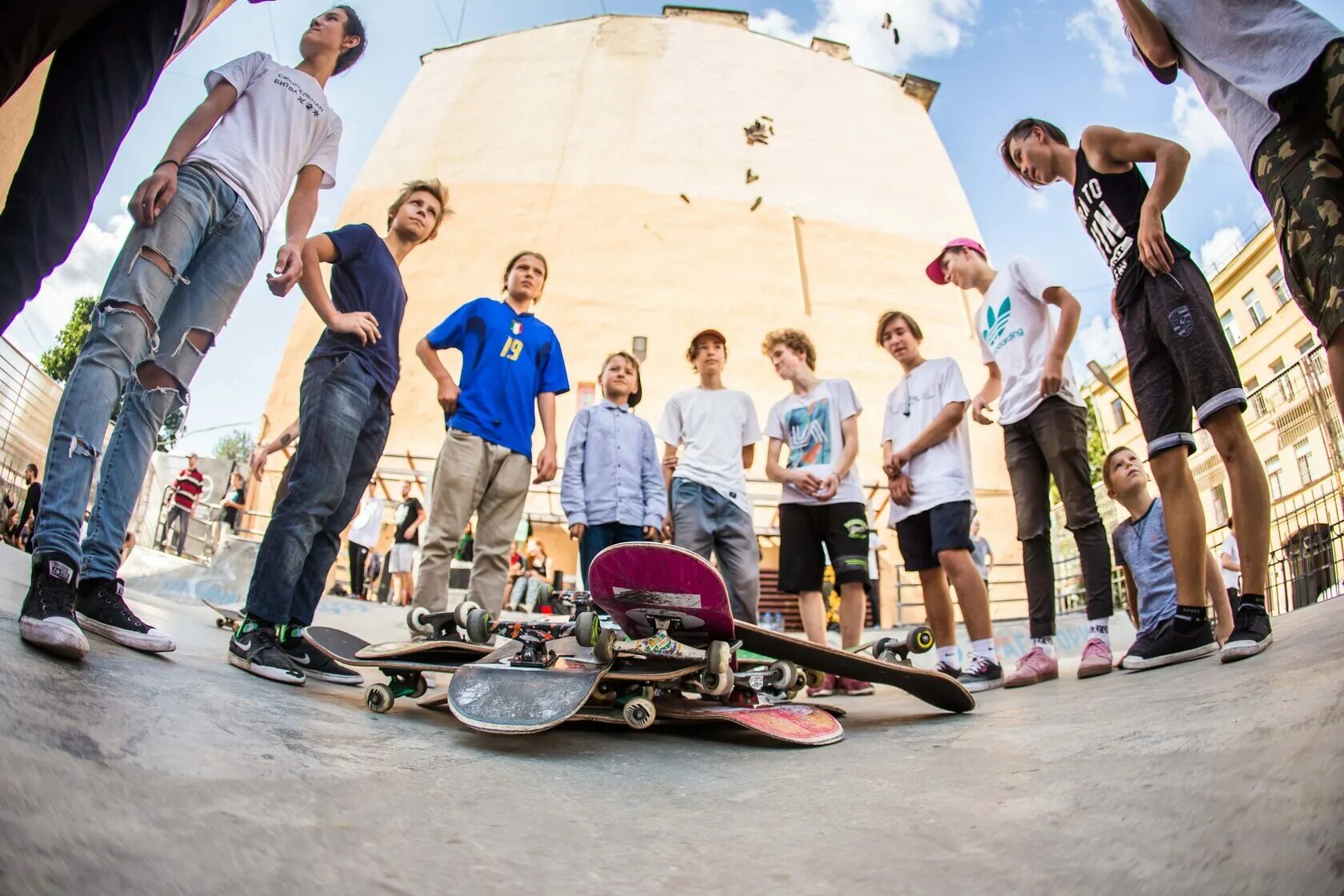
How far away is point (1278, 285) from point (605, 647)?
5.25 feet

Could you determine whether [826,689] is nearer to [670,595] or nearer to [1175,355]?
[670,595]

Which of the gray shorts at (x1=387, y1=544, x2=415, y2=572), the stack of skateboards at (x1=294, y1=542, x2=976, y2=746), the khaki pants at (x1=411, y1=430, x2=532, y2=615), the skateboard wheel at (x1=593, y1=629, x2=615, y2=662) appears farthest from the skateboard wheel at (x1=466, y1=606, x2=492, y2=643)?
the gray shorts at (x1=387, y1=544, x2=415, y2=572)

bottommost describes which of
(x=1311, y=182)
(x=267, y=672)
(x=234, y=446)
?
(x=267, y=672)

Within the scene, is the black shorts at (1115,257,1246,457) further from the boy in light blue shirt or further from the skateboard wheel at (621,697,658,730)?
the boy in light blue shirt

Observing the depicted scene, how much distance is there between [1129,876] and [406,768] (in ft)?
3.12

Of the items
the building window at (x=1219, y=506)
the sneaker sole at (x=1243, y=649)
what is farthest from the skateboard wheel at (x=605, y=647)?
the building window at (x=1219, y=506)

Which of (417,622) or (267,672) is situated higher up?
(417,622)

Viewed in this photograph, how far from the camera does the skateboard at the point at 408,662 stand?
1.70 m

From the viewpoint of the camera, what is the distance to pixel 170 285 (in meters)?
1.35

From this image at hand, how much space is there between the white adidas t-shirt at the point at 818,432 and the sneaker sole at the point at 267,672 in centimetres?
218

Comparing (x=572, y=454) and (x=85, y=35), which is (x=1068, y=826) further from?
(x=572, y=454)

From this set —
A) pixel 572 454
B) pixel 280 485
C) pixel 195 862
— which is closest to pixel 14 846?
pixel 195 862

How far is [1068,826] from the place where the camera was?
0.81m

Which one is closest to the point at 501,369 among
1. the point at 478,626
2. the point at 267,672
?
the point at 478,626
